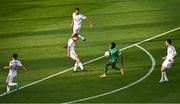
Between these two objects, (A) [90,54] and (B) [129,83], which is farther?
(A) [90,54]

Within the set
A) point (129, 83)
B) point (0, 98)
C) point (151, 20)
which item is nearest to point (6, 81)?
point (0, 98)

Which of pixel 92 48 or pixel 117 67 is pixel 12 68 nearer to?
pixel 117 67

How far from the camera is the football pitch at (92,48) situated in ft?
102

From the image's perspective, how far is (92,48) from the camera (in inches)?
1563

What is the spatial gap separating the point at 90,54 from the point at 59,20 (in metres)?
10.4

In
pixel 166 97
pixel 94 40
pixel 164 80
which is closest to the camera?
pixel 166 97

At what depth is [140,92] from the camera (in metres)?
30.7

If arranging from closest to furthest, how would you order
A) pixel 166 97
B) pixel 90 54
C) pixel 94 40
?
1. pixel 166 97
2. pixel 90 54
3. pixel 94 40

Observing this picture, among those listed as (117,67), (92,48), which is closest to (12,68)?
(117,67)

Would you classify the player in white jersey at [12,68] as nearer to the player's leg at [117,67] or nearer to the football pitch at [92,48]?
the football pitch at [92,48]

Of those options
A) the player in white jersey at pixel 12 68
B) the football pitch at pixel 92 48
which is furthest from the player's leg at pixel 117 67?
the player in white jersey at pixel 12 68

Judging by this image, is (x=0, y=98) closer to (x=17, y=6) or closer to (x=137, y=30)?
(x=137, y=30)

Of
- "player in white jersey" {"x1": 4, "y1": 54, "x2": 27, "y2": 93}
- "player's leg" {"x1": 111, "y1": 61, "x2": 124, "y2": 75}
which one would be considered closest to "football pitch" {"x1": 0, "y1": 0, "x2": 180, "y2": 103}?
"player's leg" {"x1": 111, "y1": 61, "x2": 124, "y2": 75}

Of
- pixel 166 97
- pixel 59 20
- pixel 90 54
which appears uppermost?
pixel 59 20
